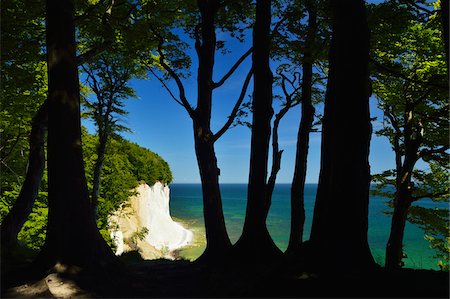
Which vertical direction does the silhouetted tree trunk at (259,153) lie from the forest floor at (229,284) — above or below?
above

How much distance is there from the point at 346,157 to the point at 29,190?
8.45 metres

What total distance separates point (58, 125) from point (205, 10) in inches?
226

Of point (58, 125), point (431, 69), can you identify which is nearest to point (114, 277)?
point (58, 125)

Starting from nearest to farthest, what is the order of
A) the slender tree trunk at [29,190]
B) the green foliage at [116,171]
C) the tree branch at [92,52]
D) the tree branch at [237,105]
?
the slender tree trunk at [29,190] → the tree branch at [237,105] → the tree branch at [92,52] → the green foliage at [116,171]

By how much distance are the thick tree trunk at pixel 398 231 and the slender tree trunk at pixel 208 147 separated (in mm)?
6485

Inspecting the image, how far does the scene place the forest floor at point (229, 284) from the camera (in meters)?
4.63

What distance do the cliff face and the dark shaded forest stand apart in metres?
16.4

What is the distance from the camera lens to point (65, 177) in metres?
6.50

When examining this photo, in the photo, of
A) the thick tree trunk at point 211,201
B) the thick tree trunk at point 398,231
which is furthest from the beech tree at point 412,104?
the thick tree trunk at point 211,201

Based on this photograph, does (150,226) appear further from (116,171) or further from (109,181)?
(109,181)

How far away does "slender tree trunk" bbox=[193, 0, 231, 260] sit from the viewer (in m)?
8.84

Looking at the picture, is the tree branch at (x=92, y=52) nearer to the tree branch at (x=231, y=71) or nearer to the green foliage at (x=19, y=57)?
the green foliage at (x=19, y=57)

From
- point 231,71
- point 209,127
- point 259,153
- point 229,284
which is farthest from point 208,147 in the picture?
point 229,284

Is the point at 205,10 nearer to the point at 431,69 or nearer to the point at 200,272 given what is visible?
the point at 200,272
